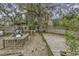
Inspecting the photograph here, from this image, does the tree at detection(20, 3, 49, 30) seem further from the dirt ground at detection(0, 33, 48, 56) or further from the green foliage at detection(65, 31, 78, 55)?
the green foliage at detection(65, 31, 78, 55)

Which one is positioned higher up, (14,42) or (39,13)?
(39,13)

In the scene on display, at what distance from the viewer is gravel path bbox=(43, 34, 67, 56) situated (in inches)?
63.9

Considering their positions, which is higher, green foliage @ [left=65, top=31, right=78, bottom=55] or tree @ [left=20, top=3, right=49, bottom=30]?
tree @ [left=20, top=3, right=49, bottom=30]

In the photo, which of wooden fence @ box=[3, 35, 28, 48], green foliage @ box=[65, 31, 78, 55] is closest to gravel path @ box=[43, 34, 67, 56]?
green foliage @ box=[65, 31, 78, 55]

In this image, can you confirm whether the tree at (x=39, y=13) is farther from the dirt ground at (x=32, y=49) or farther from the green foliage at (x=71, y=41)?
the green foliage at (x=71, y=41)

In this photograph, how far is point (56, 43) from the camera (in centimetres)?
163

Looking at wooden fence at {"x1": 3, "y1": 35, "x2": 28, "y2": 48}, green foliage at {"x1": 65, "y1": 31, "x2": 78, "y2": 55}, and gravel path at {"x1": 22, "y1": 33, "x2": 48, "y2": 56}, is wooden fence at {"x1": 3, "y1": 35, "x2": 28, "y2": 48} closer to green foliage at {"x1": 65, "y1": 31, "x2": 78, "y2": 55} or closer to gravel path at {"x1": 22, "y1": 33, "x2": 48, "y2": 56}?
gravel path at {"x1": 22, "y1": 33, "x2": 48, "y2": 56}

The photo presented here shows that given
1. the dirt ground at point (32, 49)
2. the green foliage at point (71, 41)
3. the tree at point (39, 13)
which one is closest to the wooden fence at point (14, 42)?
the dirt ground at point (32, 49)

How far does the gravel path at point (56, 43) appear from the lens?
Result: 5.32 feet

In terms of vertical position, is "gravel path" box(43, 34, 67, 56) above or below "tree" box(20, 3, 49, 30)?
below

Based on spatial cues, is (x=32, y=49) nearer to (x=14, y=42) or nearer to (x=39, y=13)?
(x=14, y=42)

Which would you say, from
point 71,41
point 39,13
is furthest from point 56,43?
point 39,13

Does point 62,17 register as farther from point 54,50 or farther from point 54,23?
point 54,50

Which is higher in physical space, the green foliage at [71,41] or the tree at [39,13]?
the tree at [39,13]
